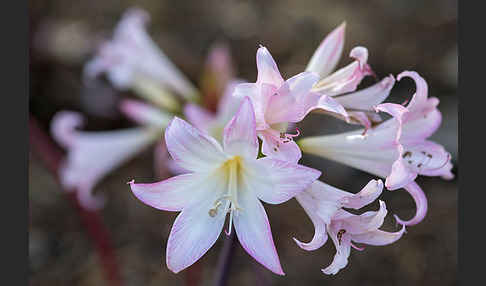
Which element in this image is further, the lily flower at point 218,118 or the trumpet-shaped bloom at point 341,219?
the lily flower at point 218,118

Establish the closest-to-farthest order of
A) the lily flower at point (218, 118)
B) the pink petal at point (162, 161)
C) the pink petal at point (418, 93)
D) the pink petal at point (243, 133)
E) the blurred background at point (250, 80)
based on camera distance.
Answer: the pink petal at point (243, 133)
the pink petal at point (418, 93)
the lily flower at point (218, 118)
the pink petal at point (162, 161)
the blurred background at point (250, 80)

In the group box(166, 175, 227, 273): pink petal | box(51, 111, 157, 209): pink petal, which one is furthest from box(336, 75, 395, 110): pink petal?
box(51, 111, 157, 209): pink petal

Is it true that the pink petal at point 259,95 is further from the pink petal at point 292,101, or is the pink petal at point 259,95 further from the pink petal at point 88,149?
the pink petal at point 88,149

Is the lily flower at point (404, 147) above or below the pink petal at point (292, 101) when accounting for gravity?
below

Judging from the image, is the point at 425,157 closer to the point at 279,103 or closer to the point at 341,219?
the point at 341,219

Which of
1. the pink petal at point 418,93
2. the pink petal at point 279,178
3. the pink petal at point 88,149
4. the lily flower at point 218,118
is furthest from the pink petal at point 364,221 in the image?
the pink petal at point 88,149

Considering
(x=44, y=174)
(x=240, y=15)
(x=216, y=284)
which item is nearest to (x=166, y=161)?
(x=216, y=284)

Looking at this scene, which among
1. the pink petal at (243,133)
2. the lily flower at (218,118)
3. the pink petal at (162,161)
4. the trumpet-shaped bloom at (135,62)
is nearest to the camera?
the pink petal at (243,133)
